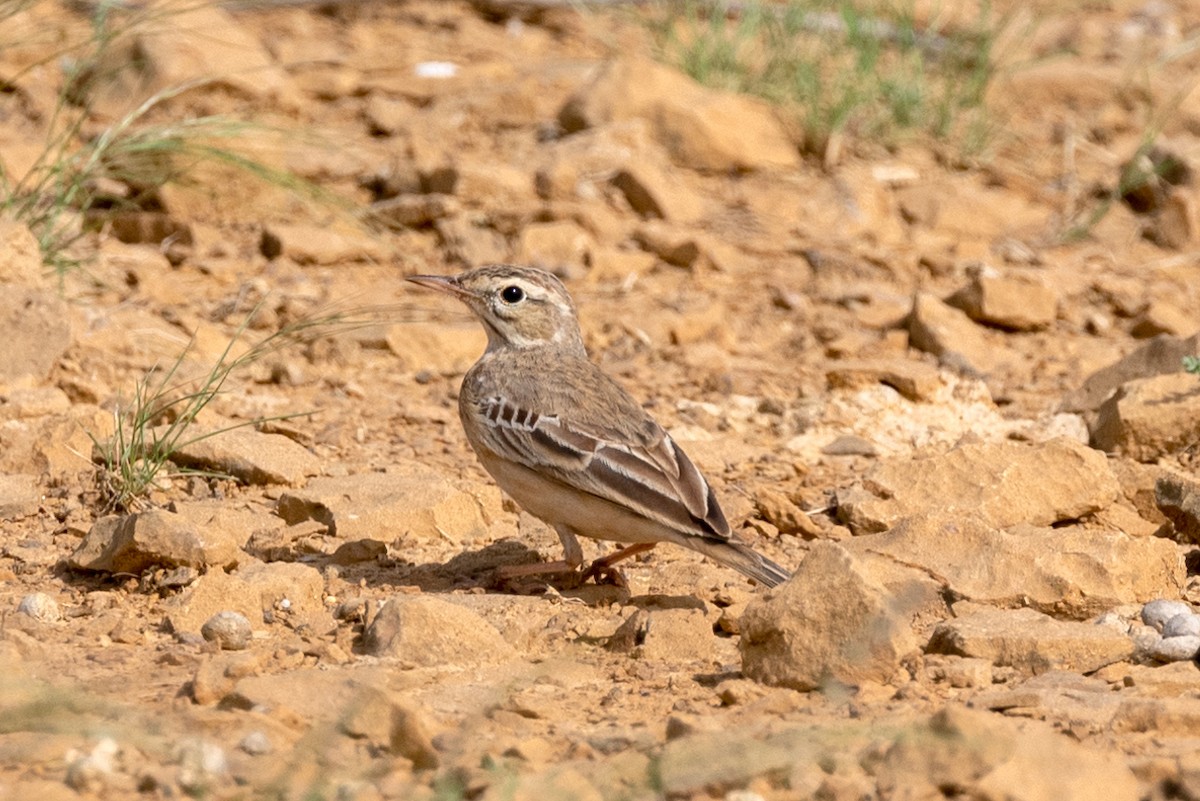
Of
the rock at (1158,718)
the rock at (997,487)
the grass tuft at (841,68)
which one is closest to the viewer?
the rock at (1158,718)

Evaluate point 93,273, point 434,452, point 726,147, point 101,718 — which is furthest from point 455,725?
point 726,147

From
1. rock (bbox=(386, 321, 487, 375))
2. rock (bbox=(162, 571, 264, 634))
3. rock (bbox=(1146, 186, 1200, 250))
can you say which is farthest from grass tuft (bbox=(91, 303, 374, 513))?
rock (bbox=(1146, 186, 1200, 250))

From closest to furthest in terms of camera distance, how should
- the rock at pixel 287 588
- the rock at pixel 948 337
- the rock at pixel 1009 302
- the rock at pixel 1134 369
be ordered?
the rock at pixel 287 588, the rock at pixel 1134 369, the rock at pixel 948 337, the rock at pixel 1009 302

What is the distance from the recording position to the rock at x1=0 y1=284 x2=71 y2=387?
679cm

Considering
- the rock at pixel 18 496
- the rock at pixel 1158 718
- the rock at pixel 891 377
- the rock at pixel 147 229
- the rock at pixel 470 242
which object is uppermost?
the rock at pixel 1158 718

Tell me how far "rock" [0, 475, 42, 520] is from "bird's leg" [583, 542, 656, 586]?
1.92 metres

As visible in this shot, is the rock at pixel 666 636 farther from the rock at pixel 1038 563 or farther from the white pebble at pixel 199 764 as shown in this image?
the white pebble at pixel 199 764

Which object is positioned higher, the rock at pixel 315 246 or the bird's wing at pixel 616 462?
the bird's wing at pixel 616 462

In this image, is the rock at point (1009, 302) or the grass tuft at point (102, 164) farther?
the rock at point (1009, 302)

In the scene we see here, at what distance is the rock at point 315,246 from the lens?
8914 mm

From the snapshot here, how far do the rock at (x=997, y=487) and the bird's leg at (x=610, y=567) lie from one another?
2.95 ft

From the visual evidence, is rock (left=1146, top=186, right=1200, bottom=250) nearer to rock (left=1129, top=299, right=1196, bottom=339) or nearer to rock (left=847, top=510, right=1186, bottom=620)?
rock (left=1129, top=299, right=1196, bottom=339)

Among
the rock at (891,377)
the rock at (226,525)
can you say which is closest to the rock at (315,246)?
the rock at (891,377)

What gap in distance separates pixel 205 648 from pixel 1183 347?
4.41m
